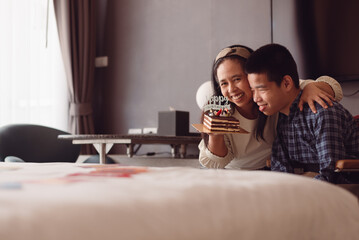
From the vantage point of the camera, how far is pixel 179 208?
556 mm

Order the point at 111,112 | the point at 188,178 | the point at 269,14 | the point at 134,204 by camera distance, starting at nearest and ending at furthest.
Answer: the point at 134,204 < the point at 188,178 < the point at 269,14 < the point at 111,112

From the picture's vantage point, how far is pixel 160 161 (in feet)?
11.2

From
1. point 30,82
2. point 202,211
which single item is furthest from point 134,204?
point 30,82

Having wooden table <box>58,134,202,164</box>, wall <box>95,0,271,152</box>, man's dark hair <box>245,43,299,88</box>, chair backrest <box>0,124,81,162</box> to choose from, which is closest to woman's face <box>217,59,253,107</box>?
man's dark hair <box>245,43,299,88</box>

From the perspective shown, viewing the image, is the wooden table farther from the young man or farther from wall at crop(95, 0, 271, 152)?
the young man

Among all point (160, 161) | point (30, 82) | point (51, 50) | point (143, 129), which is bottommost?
point (160, 161)

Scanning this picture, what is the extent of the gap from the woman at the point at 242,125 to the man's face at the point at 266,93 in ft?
0.40

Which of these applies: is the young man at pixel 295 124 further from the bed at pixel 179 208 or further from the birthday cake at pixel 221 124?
the bed at pixel 179 208

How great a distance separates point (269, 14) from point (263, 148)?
1.55 metres

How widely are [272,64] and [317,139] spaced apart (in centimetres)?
35

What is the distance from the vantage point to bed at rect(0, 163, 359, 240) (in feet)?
1.57

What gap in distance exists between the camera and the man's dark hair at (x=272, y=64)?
1.61 metres

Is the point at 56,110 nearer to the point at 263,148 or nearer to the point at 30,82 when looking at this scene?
the point at 30,82

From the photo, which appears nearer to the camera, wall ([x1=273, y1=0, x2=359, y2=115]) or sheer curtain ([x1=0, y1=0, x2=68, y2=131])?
wall ([x1=273, y1=0, x2=359, y2=115])
